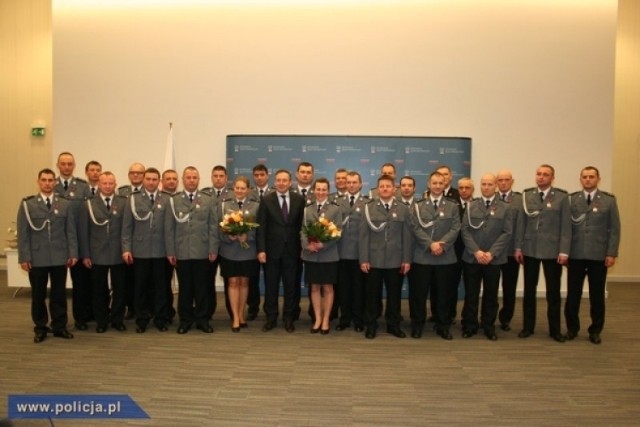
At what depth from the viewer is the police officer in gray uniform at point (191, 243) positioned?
5.68 metres

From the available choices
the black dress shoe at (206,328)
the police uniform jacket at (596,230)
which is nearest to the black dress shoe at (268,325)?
the black dress shoe at (206,328)

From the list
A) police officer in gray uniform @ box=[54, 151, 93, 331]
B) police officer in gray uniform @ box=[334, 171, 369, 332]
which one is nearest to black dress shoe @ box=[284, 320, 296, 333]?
police officer in gray uniform @ box=[334, 171, 369, 332]

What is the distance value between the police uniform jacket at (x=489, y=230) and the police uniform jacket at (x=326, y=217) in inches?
50.5

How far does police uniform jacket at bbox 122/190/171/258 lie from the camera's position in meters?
5.70

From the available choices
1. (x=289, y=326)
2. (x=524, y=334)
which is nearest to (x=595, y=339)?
(x=524, y=334)

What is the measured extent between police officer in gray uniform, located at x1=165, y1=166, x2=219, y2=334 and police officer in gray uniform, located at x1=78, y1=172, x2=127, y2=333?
54 centimetres

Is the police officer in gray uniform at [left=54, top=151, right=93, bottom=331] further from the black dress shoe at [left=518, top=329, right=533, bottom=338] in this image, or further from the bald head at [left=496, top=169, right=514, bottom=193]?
the black dress shoe at [left=518, top=329, right=533, bottom=338]

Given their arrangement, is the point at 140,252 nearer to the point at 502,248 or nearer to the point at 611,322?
the point at 502,248

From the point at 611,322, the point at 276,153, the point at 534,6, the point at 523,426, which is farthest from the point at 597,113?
the point at 523,426

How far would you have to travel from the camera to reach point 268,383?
4223 millimetres

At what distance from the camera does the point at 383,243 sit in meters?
5.59

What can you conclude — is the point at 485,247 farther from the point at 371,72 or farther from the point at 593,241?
the point at 371,72

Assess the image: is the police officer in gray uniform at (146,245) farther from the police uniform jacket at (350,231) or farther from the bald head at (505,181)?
the bald head at (505,181)

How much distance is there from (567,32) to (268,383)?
6.70m
